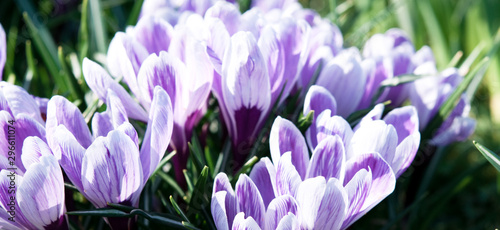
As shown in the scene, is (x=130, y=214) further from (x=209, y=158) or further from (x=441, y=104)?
(x=441, y=104)

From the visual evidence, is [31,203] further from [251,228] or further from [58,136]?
[251,228]

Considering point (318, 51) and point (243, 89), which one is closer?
point (243, 89)

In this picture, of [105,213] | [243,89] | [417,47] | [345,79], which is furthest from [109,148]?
[417,47]

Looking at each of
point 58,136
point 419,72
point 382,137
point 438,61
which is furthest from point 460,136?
point 438,61

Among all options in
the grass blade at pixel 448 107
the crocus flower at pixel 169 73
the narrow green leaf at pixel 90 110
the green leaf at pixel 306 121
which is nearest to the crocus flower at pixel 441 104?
the grass blade at pixel 448 107

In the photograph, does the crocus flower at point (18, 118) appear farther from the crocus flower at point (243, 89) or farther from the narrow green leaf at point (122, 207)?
the crocus flower at point (243, 89)

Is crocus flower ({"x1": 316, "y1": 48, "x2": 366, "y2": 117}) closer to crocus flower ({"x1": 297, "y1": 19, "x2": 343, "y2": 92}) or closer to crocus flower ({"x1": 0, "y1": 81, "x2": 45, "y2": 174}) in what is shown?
crocus flower ({"x1": 297, "y1": 19, "x2": 343, "y2": 92})

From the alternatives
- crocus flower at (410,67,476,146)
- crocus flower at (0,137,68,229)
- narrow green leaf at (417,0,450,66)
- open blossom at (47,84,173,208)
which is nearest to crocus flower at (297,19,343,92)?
crocus flower at (410,67,476,146)
